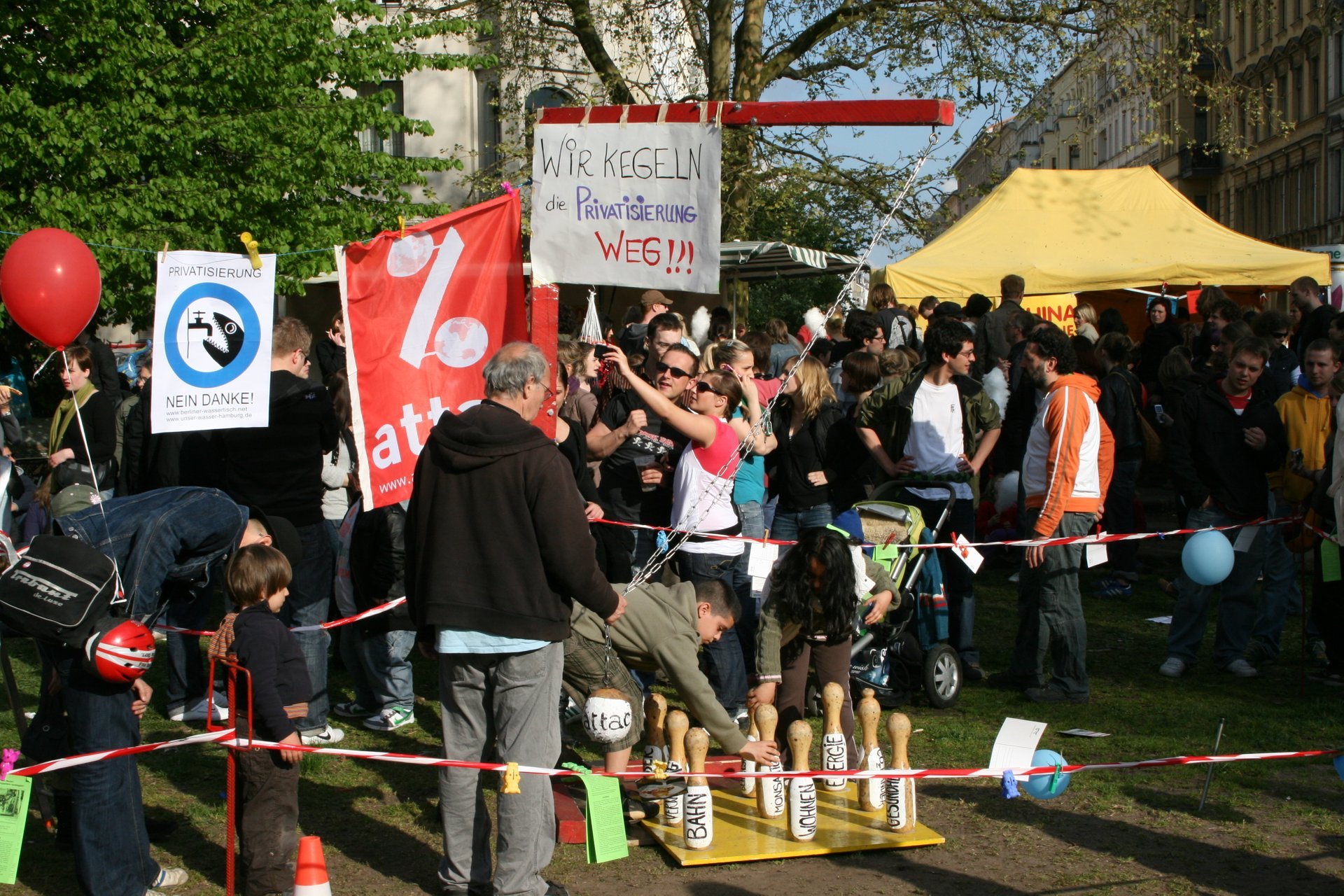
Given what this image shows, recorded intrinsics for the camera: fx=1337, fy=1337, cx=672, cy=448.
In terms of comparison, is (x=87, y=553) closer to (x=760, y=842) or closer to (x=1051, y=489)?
(x=760, y=842)

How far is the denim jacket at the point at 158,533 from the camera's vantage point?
17.9 ft

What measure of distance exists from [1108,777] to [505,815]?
3007 millimetres

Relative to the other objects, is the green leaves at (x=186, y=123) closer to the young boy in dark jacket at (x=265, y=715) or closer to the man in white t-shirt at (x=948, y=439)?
the man in white t-shirt at (x=948, y=439)

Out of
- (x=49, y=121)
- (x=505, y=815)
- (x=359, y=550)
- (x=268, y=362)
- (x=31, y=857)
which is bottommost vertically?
(x=31, y=857)

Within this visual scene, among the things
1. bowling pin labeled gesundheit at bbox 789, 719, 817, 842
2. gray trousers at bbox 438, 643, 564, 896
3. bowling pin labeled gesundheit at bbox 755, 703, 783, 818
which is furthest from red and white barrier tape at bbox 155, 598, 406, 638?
bowling pin labeled gesundheit at bbox 789, 719, 817, 842

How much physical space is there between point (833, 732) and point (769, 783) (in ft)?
1.09

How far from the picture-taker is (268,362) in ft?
21.1

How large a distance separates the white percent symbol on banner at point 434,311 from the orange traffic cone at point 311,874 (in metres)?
3.03

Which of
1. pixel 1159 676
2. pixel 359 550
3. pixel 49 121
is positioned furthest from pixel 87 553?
pixel 49 121

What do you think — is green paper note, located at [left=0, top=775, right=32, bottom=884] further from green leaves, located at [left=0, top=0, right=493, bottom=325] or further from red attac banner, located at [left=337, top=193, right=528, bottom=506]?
green leaves, located at [left=0, top=0, right=493, bottom=325]

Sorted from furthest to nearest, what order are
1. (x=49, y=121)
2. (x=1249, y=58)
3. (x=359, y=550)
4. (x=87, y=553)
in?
(x=1249, y=58) < (x=49, y=121) < (x=359, y=550) < (x=87, y=553)

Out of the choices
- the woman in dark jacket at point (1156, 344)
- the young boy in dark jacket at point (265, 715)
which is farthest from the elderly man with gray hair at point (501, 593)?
the woman in dark jacket at point (1156, 344)

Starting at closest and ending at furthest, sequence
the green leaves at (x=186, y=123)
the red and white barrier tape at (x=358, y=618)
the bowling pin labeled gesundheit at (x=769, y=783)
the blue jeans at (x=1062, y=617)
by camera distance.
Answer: the bowling pin labeled gesundheit at (x=769, y=783) → the red and white barrier tape at (x=358, y=618) → the blue jeans at (x=1062, y=617) → the green leaves at (x=186, y=123)

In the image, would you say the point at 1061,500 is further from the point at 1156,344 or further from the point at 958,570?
the point at 1156,344
